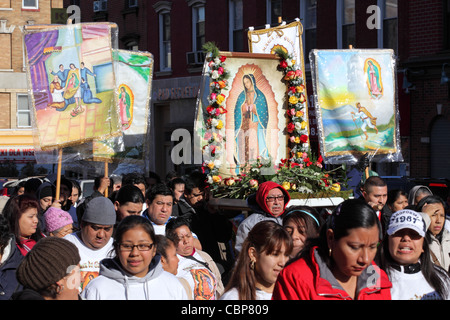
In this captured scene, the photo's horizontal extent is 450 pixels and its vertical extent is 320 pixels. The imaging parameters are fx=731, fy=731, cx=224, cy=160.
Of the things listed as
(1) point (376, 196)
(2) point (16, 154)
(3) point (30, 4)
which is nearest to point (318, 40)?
(1) point (376, 196)

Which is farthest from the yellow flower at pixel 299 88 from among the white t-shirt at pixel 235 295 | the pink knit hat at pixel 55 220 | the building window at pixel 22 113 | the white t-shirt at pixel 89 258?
the building window at pixel 22 113

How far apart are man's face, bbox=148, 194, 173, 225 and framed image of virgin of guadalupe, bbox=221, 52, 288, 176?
9.34 ft

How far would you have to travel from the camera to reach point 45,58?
9414mm

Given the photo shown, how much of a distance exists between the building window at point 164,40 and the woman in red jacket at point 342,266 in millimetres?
24452

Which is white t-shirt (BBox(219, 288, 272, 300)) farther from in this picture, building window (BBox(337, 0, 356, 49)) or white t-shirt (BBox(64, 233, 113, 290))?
building window (BBox(337, 0, 356, 49))

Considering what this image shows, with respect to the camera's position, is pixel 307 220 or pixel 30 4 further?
pixel 30 4

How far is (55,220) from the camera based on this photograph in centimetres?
658

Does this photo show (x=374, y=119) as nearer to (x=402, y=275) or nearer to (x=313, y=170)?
(x=313, y=170)

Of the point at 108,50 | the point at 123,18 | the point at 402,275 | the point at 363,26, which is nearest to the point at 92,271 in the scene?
the point at 402,275

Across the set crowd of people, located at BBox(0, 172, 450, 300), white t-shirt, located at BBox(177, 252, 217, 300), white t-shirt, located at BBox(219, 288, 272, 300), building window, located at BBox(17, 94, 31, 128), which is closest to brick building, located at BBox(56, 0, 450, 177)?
building window, located at BBox(17, 94, 31, 128)

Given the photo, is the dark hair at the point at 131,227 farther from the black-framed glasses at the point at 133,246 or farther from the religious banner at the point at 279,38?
the religious banner at the point at 279,38

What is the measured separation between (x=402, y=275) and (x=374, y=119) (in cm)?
643

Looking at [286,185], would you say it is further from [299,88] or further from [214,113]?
[299,88]

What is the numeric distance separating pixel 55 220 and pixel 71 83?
3.40 metres
